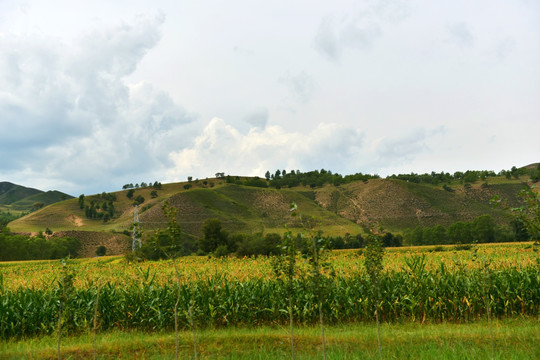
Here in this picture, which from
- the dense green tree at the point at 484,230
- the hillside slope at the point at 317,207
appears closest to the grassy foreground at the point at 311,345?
the dense green tree at the point at 484,230

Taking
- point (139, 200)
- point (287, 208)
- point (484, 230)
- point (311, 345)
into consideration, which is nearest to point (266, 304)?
point (311, 345)

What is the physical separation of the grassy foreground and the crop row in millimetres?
1282

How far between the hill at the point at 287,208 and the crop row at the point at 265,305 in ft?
306

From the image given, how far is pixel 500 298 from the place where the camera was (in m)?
13.8

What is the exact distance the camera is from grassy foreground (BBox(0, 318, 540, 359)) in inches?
360

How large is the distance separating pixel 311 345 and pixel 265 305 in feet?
12.6

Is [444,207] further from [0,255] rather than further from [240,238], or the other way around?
[0,255]

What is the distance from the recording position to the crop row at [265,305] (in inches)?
523

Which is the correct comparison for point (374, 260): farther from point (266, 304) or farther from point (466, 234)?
point (466, 234)

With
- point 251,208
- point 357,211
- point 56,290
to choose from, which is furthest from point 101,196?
point 56,290

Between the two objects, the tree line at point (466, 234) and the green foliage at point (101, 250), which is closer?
the tree line at point (466, 234)

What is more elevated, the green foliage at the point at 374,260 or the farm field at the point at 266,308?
the green foliage at the point at 374,260

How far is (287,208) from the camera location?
151m

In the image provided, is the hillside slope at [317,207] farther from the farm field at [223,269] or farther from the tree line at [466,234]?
the farm field at [223,269]
